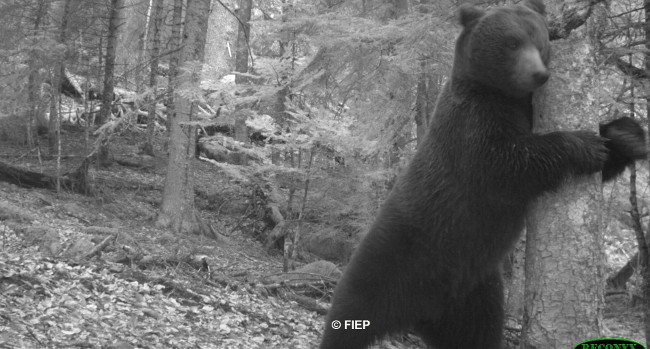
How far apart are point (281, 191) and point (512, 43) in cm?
1264

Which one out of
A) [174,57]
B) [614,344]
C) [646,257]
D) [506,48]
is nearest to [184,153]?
[174,57]

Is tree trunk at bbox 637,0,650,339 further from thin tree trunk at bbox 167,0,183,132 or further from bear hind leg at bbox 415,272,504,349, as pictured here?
thin tree trunk at bbox 167,0,183,132

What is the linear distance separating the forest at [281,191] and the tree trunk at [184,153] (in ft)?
0.15

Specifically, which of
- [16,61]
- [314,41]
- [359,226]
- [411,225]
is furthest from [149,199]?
[411,225]

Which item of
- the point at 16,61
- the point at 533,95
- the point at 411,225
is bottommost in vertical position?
the point at 411,225

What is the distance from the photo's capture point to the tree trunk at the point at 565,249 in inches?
151

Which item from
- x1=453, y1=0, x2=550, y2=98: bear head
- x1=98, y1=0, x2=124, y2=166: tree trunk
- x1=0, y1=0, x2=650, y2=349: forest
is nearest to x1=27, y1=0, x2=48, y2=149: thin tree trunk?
x1=0, y1=0, x2=650, y2=349: forest

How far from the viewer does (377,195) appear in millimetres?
10562

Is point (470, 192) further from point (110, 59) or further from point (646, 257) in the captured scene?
point (110, 59)

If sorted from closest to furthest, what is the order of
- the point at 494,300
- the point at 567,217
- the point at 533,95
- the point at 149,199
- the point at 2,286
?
the point at 567,217, the point at 533,95, the point at 494,300, the point at 2,286, the point at 149,199

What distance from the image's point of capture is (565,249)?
3846 millimetres

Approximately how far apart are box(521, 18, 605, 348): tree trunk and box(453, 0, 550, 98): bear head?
0.26m

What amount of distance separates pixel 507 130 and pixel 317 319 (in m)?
4.74

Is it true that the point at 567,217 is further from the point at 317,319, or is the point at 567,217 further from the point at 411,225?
the point at 317,319
